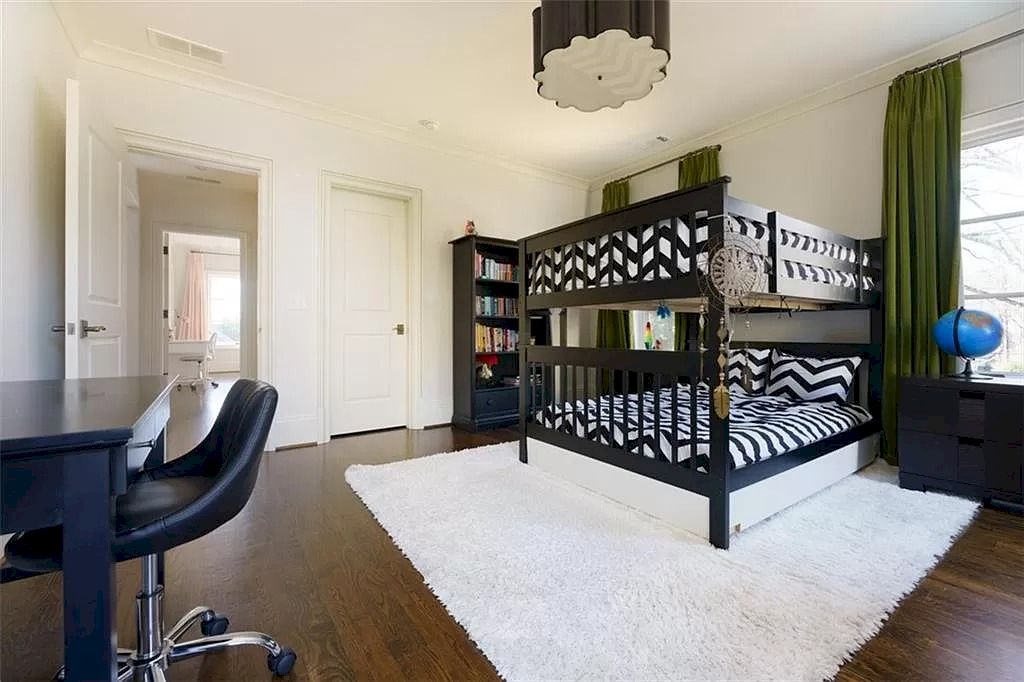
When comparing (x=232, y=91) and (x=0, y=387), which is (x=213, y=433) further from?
(x=232, y=91)

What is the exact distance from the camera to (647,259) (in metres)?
2.07

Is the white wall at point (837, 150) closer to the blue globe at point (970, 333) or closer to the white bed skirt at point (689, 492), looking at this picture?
the blue globe at point (970, 333)

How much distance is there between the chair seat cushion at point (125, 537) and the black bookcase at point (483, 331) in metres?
2.91

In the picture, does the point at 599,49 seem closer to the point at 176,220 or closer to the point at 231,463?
the point at 231,463

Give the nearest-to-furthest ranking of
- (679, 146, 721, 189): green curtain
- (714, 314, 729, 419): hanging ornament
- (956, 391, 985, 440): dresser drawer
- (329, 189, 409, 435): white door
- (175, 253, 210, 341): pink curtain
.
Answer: (714, 314, 729, 419): hanging ornament
(956, 391, 985, 440): dresser drawer
(329, 189, 409, 435): white door
(679, 146, 721, 189): green curtain
(175, 253, 210, 341): pink curtain

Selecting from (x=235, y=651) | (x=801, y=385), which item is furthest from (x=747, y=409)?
(x=235, y=651)

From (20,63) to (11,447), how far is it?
2.30m

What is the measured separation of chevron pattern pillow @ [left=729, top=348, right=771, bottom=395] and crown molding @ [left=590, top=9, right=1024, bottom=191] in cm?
190

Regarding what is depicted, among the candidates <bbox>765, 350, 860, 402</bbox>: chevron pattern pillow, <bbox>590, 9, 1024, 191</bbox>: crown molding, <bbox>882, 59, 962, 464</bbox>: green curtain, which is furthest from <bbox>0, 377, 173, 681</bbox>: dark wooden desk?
<bbox>590, 9, 1024, 191</bbox>: crown molding

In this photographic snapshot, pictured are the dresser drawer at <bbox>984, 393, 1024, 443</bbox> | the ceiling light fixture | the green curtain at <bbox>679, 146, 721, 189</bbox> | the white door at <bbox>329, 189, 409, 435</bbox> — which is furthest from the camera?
the green curtain at <bbox>679, 146, 721, 189</bbox>

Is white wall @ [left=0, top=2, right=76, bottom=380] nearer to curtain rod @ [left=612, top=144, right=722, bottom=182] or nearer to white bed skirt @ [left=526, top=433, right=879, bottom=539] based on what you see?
white bed skirt @ [left=526, top=433, right=879, bottom=539]

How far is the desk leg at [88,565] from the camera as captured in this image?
70 cm

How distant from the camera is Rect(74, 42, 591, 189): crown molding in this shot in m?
2.71

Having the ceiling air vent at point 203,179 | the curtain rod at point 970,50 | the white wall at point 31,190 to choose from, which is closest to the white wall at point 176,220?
the ceiling air vent at point 203,179
